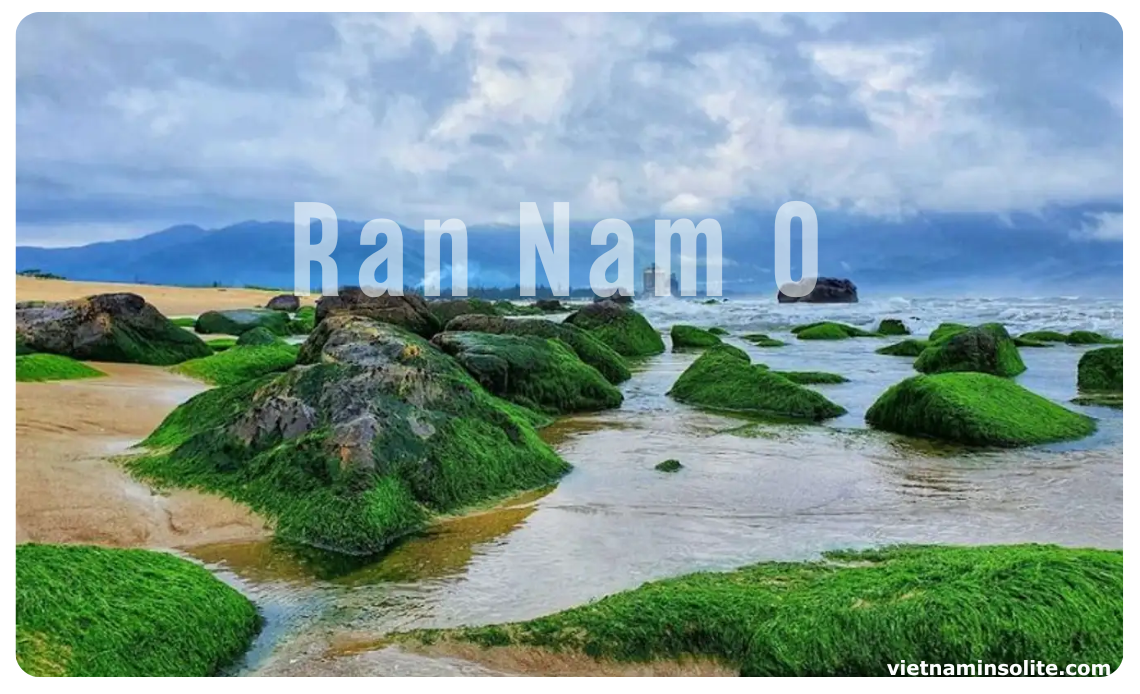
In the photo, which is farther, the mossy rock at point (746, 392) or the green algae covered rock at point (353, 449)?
the mossy rock at point (746, 392)

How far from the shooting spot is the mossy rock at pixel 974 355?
12375mm

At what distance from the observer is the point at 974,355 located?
1240cm

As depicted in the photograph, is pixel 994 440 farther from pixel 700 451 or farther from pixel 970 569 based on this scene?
pixel 970 569

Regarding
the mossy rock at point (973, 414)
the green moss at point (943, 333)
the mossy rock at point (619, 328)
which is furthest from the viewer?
the mossy rock at point (619, 328)

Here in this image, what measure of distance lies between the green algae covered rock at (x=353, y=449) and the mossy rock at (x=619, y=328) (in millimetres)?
9910

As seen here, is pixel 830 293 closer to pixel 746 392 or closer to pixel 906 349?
pixel 906 349

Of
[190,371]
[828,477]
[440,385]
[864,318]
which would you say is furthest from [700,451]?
[864,318]

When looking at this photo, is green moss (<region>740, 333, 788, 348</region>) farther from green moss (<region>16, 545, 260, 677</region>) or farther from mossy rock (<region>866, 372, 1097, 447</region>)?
green moss (<region>16, 545, 260, 677</region>)

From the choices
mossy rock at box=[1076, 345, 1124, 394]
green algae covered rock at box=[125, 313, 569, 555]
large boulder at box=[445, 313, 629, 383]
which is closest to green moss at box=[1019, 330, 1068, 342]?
mossy rock at box=[1076, 345, 1124, 394]

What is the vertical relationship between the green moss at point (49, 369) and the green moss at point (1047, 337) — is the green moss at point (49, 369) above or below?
above

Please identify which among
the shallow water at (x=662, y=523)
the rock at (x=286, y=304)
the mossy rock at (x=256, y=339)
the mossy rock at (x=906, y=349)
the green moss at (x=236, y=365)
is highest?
the rock at (x=286, y=304)

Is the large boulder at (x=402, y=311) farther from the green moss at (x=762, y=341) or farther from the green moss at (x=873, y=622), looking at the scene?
the green moss at (x=873, y=622)

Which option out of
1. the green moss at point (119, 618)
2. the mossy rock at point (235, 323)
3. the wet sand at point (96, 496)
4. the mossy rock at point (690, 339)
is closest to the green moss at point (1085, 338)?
the mossy rock at point (690, 339)

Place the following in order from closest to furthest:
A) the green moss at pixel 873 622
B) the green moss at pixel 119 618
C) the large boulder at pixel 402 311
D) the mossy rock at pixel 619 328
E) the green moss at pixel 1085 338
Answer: the green moss at pixel 119 618, the green moss at pixel 873 622, the large boulder at pixel 402 311, the mossy rock at pixel 619 328, the green moss at pixel 1085 338
